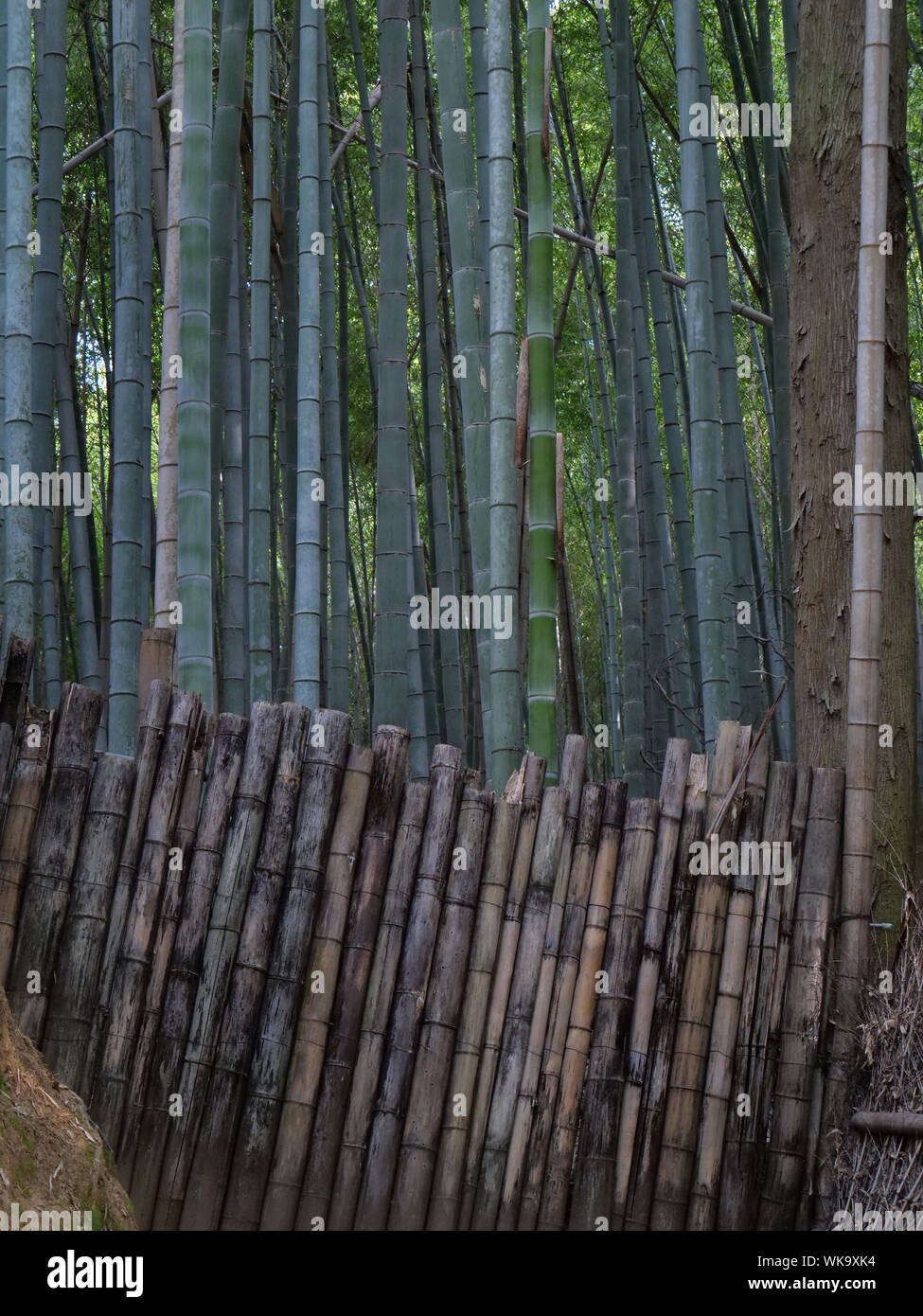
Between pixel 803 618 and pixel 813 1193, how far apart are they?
1.16 meters

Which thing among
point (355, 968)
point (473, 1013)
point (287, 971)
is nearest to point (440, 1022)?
point (473, 1013)

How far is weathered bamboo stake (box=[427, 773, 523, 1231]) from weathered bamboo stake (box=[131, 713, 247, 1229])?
0.47 metres

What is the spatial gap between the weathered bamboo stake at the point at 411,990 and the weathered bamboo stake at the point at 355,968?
6cm

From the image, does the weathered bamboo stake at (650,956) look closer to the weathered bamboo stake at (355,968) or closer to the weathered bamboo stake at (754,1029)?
the weathered bamboo stake at (754,1029)

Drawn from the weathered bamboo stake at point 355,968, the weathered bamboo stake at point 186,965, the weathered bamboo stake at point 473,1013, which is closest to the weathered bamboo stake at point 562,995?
the weathered bamboo stake at point 473,1013

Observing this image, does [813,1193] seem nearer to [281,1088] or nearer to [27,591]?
[281,1088]

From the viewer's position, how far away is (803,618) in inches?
110

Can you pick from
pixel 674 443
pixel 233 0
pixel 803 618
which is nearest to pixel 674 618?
pixel 674 443

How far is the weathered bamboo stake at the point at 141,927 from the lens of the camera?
7.06 ft

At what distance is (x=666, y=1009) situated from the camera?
233 centimetres

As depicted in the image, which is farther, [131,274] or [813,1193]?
[131,274]

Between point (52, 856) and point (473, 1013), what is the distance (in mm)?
785

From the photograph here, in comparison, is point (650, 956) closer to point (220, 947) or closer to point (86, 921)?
point (220, 947)

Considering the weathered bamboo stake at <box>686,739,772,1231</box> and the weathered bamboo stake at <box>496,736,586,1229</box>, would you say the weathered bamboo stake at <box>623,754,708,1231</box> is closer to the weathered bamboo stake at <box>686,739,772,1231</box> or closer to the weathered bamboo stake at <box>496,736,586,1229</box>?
the weathered bamboo stake at <box>686,739,772,1231</box>
